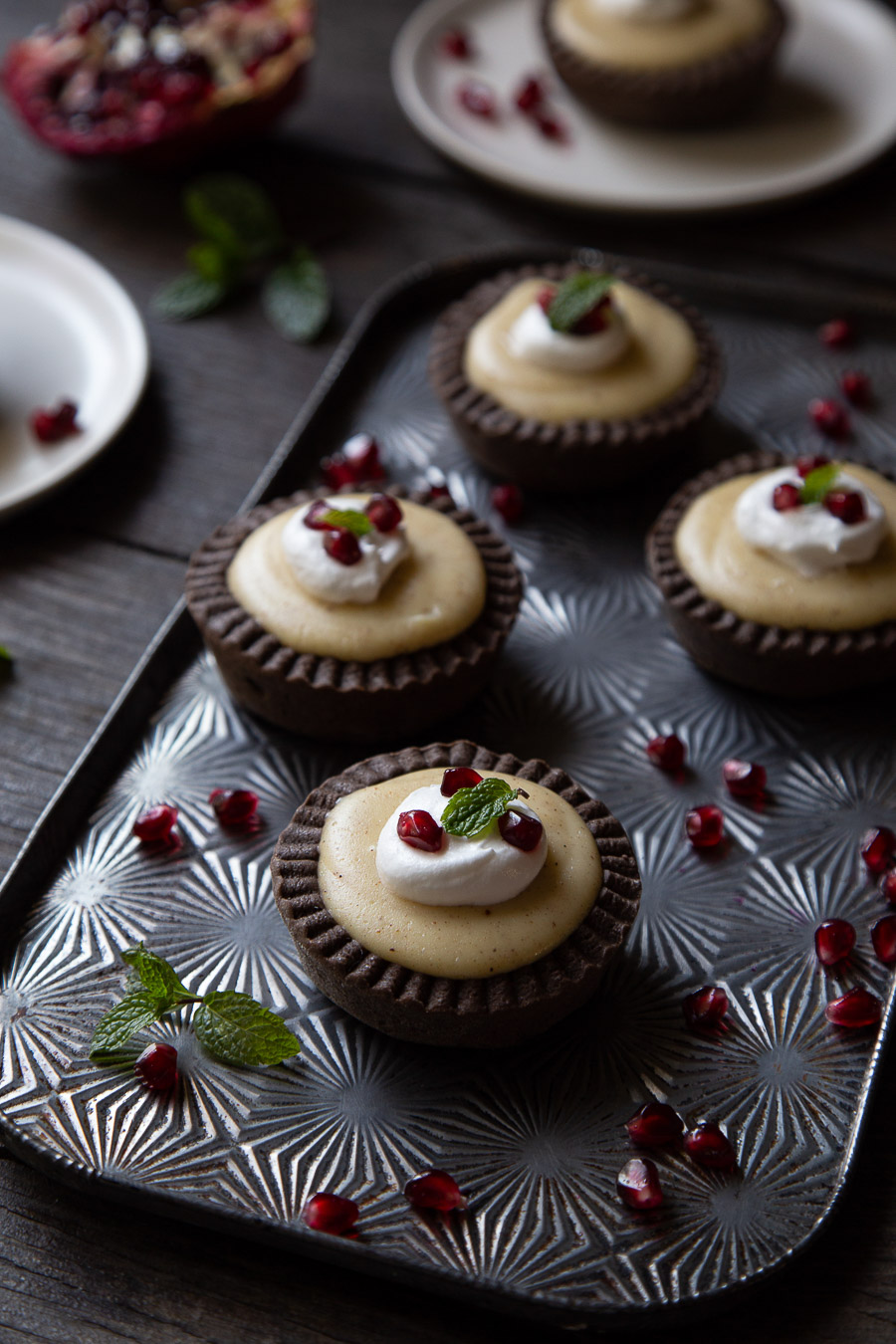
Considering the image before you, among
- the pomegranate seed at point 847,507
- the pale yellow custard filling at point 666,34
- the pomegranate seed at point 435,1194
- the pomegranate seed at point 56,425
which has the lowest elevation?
the pomegranate seed at point 56,425

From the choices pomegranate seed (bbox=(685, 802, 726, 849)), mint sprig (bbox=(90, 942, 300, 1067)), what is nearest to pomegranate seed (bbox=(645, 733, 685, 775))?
pomegranate seed (bbox=(685, 802, 726, 849))

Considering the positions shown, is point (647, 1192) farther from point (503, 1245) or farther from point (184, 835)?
point (184, 835)

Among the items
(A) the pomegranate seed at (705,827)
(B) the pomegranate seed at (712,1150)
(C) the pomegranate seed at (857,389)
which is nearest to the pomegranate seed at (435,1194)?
(B) the pomegranate seed at (712,1150)

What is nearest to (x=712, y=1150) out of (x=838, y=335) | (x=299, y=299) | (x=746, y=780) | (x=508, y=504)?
(x=746, y=780)

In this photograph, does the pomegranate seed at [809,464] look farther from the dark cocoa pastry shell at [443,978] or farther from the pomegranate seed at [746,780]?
the dark cocoa pastry shell at [443,978]

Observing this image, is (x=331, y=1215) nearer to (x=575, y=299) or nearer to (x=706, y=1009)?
(x=706, y=1009)

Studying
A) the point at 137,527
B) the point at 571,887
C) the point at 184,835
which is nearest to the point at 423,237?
the point at 137,527
